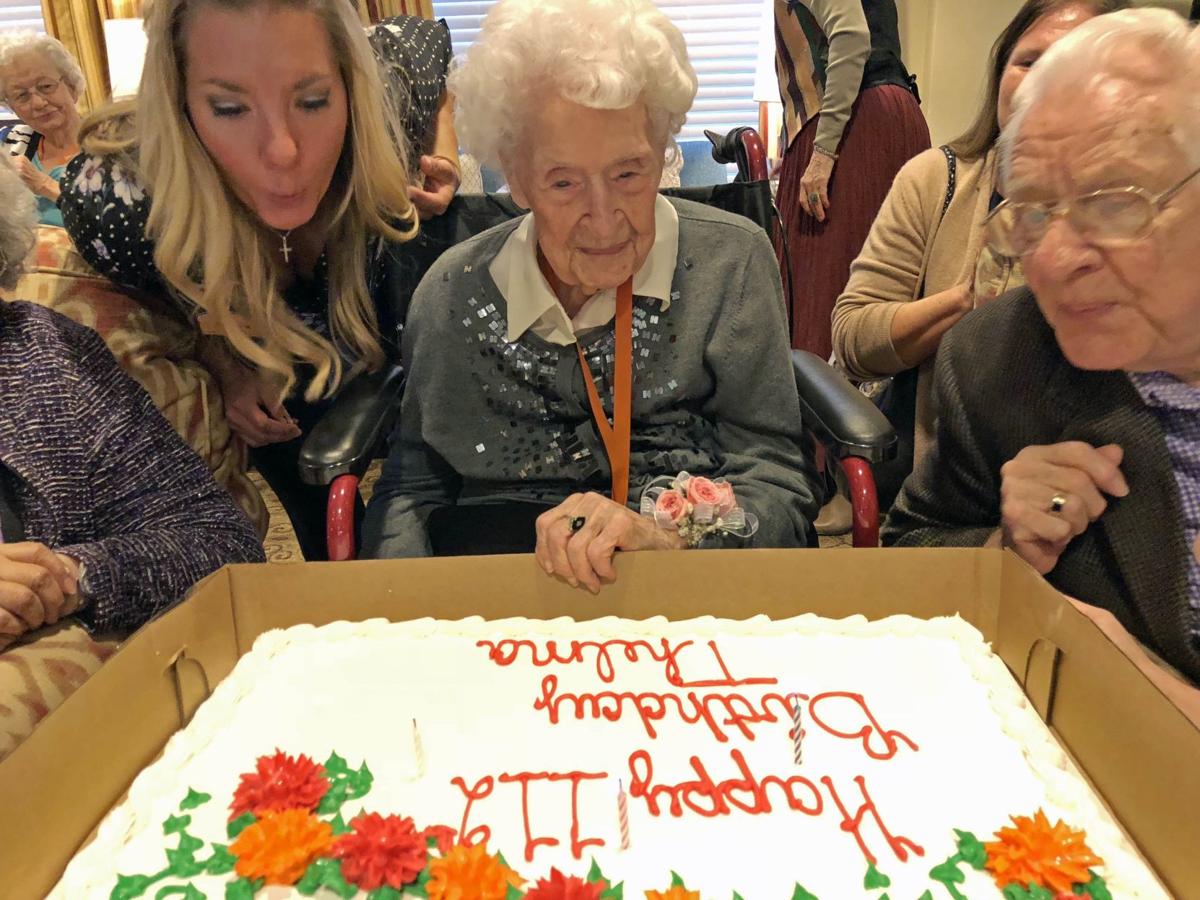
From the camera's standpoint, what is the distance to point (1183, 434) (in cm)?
105

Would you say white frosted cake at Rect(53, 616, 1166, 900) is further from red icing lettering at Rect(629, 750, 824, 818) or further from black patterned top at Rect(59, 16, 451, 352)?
black patterned top at Rect(59, 16, 451, 352)

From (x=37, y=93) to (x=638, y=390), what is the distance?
2.98 metres

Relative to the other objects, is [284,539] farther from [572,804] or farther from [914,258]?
[572,804]

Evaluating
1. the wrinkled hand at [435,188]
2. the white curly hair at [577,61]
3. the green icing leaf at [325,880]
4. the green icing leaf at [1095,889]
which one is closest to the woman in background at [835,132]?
the wrinkled hand at [435,188]

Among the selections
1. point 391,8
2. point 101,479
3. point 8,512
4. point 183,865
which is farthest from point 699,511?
point 391,8

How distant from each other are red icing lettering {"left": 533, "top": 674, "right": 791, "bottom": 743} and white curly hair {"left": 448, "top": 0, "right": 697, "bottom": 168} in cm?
76

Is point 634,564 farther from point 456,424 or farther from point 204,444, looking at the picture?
point 204,444

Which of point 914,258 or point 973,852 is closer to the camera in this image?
point 973,852

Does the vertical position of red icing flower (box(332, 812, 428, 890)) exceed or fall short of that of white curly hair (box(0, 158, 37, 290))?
it falls short

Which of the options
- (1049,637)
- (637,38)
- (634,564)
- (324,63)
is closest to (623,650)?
(634,564)

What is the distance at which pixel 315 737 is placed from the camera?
979 mm

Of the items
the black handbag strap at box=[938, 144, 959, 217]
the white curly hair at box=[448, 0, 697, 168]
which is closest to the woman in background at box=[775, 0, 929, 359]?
the black handbag strap at box=[938, 144, 959, 217]

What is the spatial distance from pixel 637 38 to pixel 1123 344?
72 cm

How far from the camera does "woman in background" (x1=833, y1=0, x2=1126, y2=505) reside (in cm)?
162
